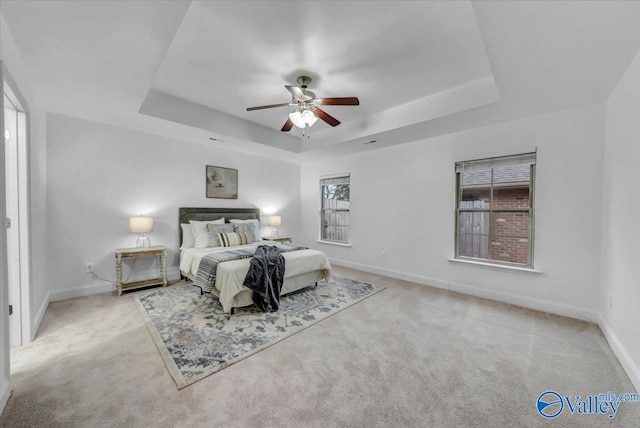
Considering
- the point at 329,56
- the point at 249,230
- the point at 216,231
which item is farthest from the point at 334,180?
the point at 329,56

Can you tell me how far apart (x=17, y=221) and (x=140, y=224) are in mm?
1502

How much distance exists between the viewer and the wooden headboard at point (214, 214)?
14.8 ft

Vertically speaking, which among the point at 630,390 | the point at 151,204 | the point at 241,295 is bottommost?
the point at 630,390

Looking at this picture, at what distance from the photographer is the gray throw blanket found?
3.01m

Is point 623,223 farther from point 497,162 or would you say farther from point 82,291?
point 82,291

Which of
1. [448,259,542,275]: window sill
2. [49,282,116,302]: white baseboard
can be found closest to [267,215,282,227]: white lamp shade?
[49,282,116,302]: white baseboard

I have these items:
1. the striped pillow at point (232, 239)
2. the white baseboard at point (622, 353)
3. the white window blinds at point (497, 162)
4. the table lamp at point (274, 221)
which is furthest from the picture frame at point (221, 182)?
the white baseboard at point (622, 353)

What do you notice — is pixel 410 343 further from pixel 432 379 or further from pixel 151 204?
pixel 151 204

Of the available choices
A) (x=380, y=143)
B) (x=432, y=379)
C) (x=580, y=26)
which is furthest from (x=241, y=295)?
(x=580, y=26)

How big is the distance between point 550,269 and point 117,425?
439 centimetres

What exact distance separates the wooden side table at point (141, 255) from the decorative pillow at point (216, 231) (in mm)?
701

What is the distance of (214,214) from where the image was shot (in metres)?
4.90

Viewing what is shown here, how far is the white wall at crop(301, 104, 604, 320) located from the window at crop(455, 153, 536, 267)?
0.12 m

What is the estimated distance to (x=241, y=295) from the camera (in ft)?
10.00
